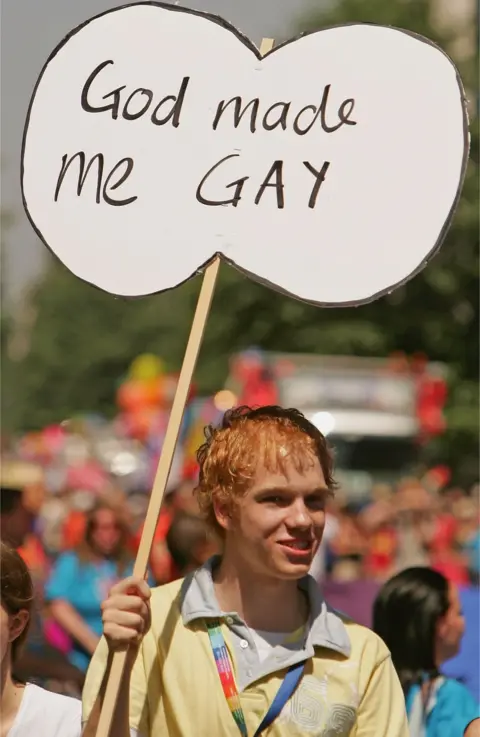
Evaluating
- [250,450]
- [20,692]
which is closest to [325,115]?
[250,450]

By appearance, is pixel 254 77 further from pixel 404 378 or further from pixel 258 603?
pixel 404 378

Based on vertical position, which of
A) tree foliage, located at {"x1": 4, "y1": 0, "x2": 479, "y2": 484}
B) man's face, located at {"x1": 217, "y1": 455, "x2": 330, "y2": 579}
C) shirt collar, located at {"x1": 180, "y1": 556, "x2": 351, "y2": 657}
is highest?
tree foliage, located at {"x1": 4, "y1": 0, "x2": 479, "y2": 484}

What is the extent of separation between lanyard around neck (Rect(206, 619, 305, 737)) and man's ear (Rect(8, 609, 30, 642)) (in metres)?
0.47

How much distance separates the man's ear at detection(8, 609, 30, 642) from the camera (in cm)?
296

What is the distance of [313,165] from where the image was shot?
118 inches

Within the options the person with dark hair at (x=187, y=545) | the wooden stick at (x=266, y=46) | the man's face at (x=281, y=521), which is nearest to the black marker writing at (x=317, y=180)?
the wooden stick at (x=266, y=46)

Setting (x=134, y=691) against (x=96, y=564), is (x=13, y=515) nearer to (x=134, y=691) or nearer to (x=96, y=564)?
(x=96, y=564)

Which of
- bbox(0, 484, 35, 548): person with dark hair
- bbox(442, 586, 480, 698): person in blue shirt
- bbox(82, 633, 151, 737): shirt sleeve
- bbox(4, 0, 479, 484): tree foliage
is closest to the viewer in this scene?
bbox(82, 633, 151, 737): shirt sleeve

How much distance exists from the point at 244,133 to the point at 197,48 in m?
0.22

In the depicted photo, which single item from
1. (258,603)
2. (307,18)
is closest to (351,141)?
(258,603)

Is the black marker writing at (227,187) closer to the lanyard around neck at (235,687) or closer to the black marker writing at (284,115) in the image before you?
the black marker writing at (284,115)

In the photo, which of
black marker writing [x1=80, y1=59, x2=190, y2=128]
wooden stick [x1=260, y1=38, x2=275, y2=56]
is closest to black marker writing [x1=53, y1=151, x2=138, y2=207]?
black marker writing [x1=80, y1=59, x2=190, y2=128]

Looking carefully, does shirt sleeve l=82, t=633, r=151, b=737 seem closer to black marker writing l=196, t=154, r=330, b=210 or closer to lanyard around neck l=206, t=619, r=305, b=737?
lanyard around neck l=206, t=619, r=305, b=737

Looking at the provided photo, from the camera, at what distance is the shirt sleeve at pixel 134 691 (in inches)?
106
